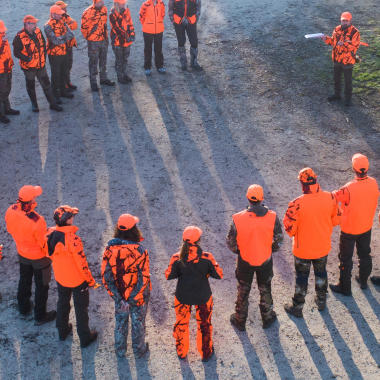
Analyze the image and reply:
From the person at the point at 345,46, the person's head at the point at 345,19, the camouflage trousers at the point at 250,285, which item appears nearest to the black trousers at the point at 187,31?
the person at the point at 345,46

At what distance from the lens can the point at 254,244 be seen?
6.41 meters

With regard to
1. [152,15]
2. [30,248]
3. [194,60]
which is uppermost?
[152,15]

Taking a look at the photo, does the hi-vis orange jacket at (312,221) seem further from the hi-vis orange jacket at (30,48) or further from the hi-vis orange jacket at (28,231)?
the hi-vis orange jacket at (30,48)

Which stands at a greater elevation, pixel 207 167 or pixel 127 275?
pixel 127 275

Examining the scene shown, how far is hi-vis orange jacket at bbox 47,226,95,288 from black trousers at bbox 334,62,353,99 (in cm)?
818

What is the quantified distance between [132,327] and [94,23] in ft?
26.7

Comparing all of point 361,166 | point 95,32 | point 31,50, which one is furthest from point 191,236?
point 95,32

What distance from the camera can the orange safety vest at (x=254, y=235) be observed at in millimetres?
6332

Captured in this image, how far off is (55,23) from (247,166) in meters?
5.56

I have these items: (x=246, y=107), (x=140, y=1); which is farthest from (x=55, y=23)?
(x=140, y=1)

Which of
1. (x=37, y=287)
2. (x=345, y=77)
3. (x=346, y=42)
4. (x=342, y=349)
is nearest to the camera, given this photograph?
(x=342, y=349)

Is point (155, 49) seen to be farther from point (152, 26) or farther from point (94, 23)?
point (94, 23)

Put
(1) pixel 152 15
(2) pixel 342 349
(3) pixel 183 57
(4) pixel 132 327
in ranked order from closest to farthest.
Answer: (4) pixel 132 327 → (2) pixel 342 349 → (1) pixel 152 15 → (3) pixel 183 57

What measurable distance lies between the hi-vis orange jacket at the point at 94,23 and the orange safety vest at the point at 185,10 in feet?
6.80
